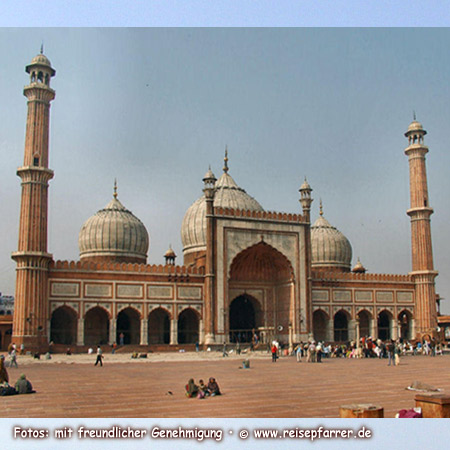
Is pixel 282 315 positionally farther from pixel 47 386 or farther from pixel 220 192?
pixel 47 386

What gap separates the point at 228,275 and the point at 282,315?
4398 mm

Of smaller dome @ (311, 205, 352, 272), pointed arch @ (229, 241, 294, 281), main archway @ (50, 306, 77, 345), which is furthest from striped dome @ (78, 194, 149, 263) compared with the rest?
smaller dome @ (311, 205, 352, 272)

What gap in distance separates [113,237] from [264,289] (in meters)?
8.91

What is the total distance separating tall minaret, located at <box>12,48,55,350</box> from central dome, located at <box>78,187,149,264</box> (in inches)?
264

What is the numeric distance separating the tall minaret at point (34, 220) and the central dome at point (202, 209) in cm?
1016

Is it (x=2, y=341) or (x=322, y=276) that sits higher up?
(x=322, y=276)

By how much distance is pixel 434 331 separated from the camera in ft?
111

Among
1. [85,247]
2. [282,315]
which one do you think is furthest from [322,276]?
[85,247]

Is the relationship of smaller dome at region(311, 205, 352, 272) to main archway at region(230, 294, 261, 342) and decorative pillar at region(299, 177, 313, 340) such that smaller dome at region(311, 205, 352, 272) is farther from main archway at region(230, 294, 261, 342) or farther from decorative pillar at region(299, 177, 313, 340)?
main archway at region(230, 294, 261, 342)

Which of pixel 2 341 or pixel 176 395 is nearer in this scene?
pixel 176 395

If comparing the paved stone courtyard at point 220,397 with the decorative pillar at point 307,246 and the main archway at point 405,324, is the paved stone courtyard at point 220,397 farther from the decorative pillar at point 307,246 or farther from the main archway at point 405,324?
the main archway at point 405,324

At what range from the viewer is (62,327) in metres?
29.1

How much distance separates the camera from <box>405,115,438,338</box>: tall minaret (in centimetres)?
3441

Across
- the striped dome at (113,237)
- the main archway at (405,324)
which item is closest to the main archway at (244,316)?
the striped dome at (113,237)
